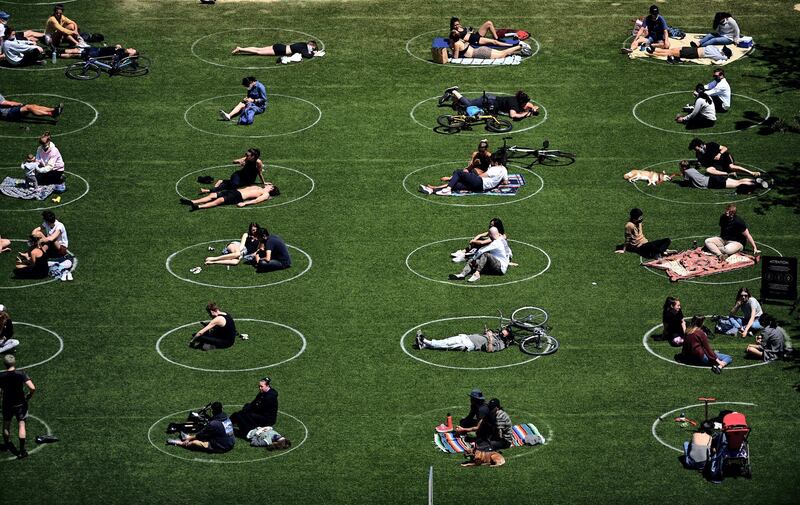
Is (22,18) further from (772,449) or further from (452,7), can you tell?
(772,449)

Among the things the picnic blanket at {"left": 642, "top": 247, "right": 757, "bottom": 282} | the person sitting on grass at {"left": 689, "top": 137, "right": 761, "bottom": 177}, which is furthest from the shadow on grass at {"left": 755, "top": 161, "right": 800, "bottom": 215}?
the picnic blanket at {"left": 642, "top": 247, "right": 757, "bottom": 282}

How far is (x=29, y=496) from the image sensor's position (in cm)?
3319

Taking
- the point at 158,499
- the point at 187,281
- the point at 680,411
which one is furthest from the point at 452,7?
the point at 158,499

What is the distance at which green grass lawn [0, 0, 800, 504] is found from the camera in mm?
34312

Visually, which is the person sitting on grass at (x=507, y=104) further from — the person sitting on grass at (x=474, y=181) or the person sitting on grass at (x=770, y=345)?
the person sitting on grass at (x=770, y=345)

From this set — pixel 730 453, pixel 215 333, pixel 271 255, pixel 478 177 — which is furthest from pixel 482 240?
pixel 730 453

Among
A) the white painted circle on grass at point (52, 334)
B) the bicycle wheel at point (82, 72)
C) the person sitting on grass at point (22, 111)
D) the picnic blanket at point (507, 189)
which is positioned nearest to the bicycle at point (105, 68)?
the bicycle wheel at point (82, 72)

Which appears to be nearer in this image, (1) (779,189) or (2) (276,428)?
(2) (276,428)

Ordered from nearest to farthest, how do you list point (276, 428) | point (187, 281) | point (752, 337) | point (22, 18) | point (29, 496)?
point (29, 496) < point (276, 428) < point (752, 337) < point (187, 281) < point (22, 18)

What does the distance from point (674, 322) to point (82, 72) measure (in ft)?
82.4

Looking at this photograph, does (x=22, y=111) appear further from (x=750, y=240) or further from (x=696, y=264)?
(x=750, y=240)

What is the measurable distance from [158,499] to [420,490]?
5.48 m

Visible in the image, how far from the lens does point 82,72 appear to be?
180ft

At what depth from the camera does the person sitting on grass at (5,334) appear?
1512 inches
